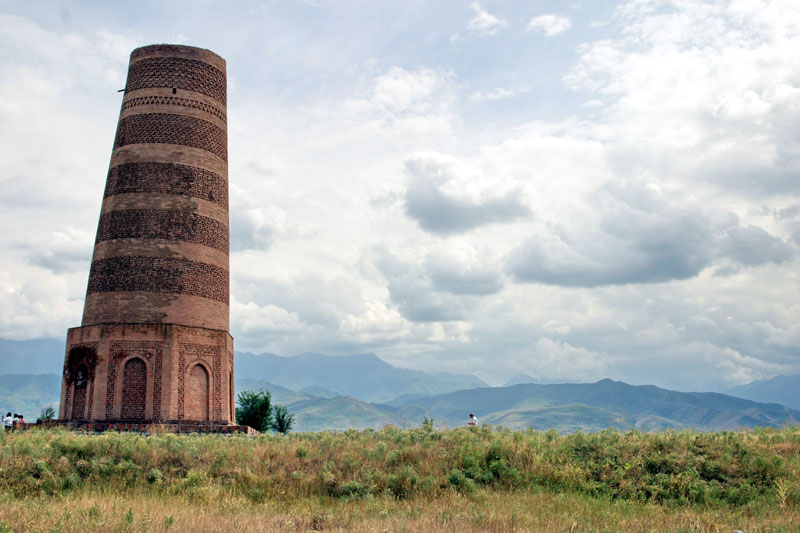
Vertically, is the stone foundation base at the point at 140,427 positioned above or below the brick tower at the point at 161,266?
below

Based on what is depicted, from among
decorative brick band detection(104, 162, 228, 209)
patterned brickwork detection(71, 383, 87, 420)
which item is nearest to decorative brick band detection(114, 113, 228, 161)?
decorative brick band detection(104, 162, 228, 209)

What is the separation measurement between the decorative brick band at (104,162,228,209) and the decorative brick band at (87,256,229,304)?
10.8ft

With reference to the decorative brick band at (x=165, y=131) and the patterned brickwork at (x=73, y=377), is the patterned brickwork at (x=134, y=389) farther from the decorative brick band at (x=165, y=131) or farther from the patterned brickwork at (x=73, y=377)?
the decorative brick band at (x=165, y=131)

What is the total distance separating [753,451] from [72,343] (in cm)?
2736

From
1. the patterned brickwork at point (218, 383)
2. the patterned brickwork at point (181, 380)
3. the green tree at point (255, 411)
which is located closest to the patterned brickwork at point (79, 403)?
the patterned brickwork at point (181, 380)

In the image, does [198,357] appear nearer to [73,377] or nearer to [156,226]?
[73,377]

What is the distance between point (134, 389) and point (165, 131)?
12074 mm

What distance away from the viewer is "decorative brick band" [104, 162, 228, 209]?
3181cm

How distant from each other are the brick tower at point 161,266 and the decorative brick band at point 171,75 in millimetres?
50

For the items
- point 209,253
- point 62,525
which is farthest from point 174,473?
point 209,253

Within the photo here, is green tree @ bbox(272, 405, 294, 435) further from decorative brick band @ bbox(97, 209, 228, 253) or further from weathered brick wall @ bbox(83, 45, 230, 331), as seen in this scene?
decorative brick band @ bbox(97, 209, 228, 253)

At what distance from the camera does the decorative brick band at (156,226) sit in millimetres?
31141

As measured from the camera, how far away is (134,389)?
1161 inches

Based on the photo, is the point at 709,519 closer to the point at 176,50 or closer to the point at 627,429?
the point at 627,429
